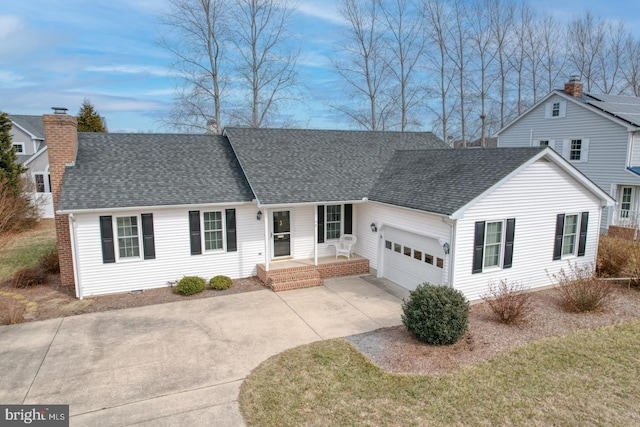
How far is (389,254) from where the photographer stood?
561 inches

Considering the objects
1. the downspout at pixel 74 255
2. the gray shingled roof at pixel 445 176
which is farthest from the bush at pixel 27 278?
the gray shingled roof at pixel 445 176

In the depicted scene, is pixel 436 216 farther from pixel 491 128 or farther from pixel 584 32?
pixel 584 32

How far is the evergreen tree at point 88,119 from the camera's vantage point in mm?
28266

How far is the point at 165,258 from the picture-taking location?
1320cm

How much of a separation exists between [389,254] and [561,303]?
5379mm

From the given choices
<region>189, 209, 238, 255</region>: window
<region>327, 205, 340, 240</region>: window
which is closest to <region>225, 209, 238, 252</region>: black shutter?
<region>189, 209, 238, 255</region>: window

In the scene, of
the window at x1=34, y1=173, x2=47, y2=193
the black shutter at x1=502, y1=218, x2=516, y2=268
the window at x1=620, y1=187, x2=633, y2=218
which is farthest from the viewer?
the window at x1=34, y1=173, x2=47, y2=193

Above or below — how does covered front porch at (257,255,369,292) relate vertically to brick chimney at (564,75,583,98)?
below

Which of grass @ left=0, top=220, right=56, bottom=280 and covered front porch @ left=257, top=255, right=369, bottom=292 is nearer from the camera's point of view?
covered front porch @ left=257, top=255, right=369, bottom=292

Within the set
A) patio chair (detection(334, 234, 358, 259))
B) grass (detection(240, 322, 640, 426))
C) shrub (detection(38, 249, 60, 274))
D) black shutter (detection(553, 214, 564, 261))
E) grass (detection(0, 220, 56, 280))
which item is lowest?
grass (detection(240, 322, 640, 426))

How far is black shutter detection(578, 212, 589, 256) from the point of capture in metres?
13.3

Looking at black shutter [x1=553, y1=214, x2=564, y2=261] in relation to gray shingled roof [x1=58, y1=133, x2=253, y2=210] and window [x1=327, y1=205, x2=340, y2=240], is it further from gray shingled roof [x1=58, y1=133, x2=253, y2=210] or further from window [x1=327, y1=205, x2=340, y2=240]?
gray shingled roof [x1=58, y1=133, x2=253, y2=210]

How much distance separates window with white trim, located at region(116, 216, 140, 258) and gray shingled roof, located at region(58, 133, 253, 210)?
2.31ft

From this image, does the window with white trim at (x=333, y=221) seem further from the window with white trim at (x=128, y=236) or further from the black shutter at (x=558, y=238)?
the black shutter at (x=558, y=238)
